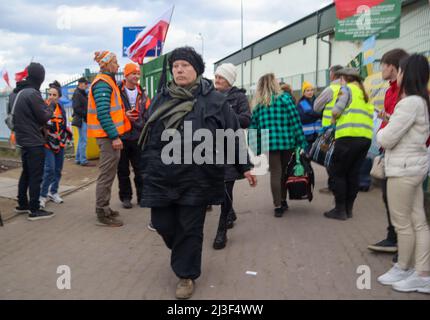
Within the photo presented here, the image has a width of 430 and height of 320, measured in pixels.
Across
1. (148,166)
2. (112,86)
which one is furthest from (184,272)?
(112,86)

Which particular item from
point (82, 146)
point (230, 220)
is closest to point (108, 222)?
point (230, 220)

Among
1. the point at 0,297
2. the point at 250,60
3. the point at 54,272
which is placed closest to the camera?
the point at 0,297

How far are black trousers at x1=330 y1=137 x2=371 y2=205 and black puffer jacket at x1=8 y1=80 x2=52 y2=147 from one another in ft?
12.7

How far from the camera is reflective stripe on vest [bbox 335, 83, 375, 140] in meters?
5.20

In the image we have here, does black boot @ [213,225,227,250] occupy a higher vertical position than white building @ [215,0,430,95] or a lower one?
lower

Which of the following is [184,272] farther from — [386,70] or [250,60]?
[250,60]

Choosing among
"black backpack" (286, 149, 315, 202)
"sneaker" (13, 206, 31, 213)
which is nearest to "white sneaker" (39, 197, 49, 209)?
"sneaker" (13, 206, 31, 213)

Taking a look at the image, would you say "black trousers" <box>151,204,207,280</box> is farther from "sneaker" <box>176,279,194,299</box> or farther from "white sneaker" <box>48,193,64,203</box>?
"white sneaker" <box>48,193,64,203</box>

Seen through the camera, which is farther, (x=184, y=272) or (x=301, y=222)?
(x=301, y=222)

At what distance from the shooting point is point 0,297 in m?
3.34

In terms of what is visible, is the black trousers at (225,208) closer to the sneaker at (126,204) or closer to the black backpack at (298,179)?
the black backpack at (298,179)

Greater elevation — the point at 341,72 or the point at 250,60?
→ the point at 250,60

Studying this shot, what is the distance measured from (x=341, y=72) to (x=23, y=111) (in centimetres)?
419
